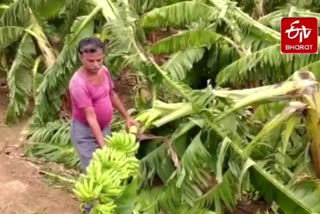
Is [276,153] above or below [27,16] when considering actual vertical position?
below

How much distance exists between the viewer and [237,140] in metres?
4.20

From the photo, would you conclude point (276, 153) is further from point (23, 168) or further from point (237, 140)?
point (23, 168)

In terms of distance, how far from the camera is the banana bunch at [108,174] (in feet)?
9.87

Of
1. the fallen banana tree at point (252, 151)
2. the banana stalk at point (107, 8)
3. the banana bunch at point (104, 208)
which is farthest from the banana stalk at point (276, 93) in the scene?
the banana stalk at point (107, 8)

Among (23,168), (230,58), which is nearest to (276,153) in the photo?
(230,58)

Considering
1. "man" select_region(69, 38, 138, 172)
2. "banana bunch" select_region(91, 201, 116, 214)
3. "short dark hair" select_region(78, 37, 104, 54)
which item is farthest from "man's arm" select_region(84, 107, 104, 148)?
"banana bunch" select_region(91, 201, 116, 214)

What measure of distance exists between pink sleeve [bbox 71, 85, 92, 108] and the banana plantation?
0.36 meters

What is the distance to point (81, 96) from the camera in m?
4.05

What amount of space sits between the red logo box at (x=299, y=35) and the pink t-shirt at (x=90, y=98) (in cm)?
121

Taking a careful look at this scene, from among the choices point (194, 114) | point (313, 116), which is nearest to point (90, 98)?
point (194, 114)

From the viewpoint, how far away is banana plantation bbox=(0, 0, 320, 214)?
13.0 ft

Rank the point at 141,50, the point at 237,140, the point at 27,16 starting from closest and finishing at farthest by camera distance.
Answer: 1. the point at 237,140
2. the point at 141,50
3. the point at 27,16

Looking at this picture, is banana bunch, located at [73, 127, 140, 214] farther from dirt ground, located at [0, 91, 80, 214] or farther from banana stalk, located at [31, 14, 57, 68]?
banana stalk, located at [31, 14, 57, 68]

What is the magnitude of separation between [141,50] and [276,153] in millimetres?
1300
